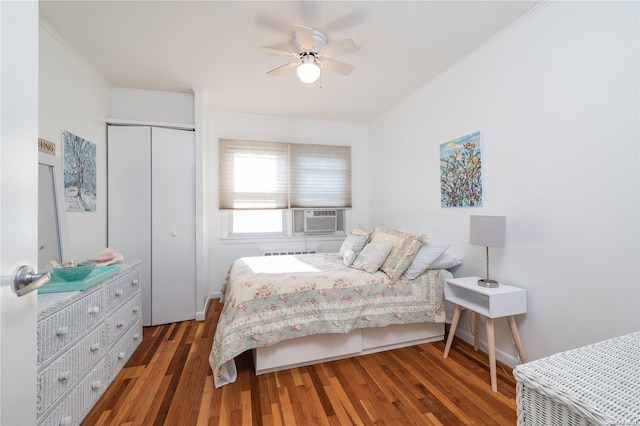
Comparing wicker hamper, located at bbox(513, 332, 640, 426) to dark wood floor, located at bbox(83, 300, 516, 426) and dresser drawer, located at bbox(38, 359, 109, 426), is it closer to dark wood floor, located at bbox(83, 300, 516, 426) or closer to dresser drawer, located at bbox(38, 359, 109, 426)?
dark wood floor, located at bbox(83, 300, 516, 426)

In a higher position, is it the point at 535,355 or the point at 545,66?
the point at 545,66

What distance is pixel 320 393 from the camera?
1787mm

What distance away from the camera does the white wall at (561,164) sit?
1.49 m

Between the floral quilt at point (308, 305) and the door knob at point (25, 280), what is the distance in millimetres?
1364

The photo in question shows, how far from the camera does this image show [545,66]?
185cm

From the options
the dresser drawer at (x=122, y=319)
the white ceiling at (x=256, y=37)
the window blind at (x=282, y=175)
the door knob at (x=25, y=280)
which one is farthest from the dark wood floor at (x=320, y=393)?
the white ceiling at (x=256, y=37)

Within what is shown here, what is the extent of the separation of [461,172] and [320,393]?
7.40 feet

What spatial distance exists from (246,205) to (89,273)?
2248 mm

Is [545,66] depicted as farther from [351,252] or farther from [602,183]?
[351,252]

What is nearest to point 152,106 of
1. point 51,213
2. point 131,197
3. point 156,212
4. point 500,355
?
point 131,197

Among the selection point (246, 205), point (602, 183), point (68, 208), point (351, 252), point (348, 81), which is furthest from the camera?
point (246, 205)

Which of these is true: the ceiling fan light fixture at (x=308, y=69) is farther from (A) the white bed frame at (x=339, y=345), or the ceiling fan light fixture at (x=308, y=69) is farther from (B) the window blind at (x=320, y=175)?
(A) the white bed frame at (x=339, y=345)

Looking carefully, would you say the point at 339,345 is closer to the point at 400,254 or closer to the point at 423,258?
the point at 400,254

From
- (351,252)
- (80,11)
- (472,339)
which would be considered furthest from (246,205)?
(472,339)
